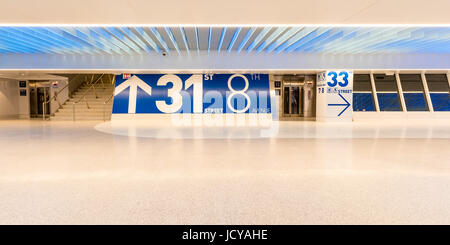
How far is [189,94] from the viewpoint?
1282 centimetres

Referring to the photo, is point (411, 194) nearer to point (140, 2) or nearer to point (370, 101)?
point (140, 2)

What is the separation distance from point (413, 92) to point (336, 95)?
16.5ft

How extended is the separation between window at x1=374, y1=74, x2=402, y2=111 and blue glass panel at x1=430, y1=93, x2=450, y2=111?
72.2 inches

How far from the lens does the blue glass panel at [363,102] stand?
43.9ft

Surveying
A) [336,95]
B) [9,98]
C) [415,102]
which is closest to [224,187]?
[336,95]

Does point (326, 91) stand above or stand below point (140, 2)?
below

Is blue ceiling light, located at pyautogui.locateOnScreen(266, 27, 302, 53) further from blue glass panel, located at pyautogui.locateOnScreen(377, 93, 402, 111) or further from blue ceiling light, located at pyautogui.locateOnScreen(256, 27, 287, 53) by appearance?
blue glass panel, located at pyautogui.locateOnScreen(377, 93, 402, 111)

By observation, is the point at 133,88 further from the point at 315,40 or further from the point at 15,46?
the point at 315,40

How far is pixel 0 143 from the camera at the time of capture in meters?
5.52

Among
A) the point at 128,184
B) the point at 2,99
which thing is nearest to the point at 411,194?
the point at 128,184

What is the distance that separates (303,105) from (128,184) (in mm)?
14830

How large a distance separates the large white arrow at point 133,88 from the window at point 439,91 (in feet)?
47.2

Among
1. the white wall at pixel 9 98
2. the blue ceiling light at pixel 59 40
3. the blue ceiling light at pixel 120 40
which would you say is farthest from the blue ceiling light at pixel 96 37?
the white wall at pixel 9 98

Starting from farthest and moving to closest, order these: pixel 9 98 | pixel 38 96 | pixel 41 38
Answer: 1. pixel 38 96
2. pixel 9 98
3. pixel 41 38
